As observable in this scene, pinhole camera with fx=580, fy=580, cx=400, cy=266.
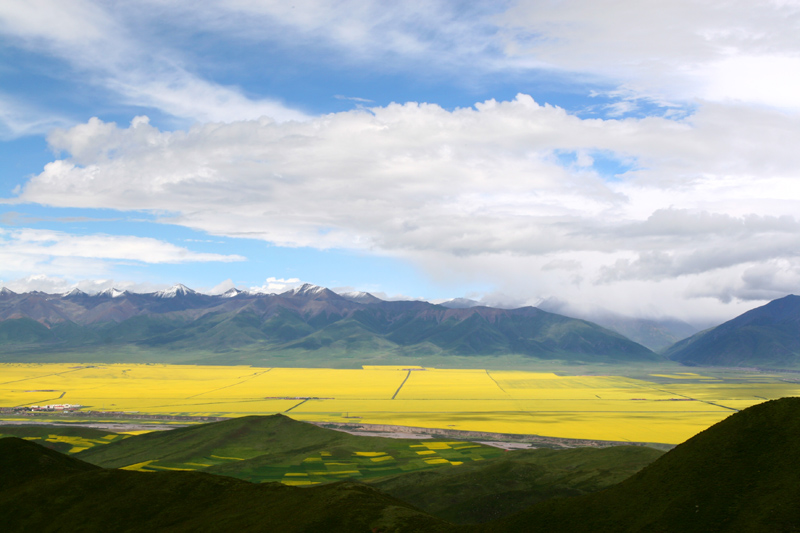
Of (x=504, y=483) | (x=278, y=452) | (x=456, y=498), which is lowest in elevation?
(x=278, y=452)

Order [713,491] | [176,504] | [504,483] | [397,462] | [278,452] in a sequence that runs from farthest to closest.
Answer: [278,452] → [397,462] → [504,483] → [176,504] → [713,491]

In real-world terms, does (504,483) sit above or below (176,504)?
below

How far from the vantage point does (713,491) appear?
1869 inches

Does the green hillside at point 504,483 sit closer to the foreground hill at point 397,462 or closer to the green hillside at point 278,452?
the foreground hill at point 397,462

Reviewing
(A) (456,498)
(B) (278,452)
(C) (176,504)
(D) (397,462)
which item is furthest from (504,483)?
(B) (278,452)

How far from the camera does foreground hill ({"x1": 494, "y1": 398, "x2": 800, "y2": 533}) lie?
144 ft

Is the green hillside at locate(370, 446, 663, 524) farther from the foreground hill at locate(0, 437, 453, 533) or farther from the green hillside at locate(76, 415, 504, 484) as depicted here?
the foreground hill at locate(0, 437, 453, 533)

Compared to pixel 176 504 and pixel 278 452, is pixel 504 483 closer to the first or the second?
pixel 176 504

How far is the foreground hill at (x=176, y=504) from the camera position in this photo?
198 feet

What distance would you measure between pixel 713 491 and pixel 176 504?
61.1 metres

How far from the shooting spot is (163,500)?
2913 inches

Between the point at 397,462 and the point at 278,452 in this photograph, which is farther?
the point at 278,452

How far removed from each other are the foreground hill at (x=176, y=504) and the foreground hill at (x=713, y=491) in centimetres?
1400

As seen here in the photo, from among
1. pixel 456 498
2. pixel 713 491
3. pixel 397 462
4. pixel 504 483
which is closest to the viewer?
pixel 713 491
